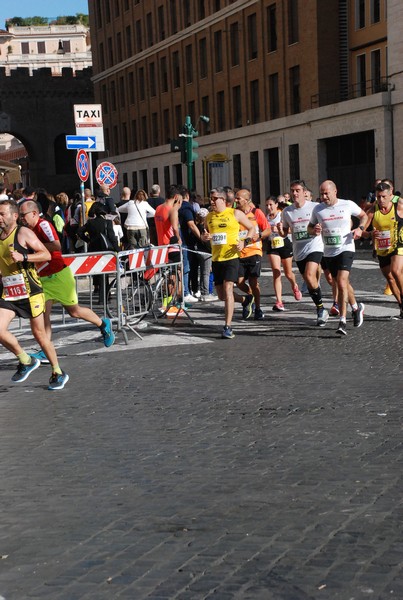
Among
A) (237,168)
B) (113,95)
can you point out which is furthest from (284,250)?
(113,95)

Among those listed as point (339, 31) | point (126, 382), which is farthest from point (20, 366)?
point (339, 31)

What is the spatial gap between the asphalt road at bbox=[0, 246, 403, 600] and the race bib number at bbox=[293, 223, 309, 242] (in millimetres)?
2653

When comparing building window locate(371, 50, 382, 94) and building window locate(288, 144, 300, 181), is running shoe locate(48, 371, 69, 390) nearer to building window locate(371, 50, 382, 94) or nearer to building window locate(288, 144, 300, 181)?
building window locate(371, 50, 382, 94)

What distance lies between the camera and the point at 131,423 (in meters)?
7.73

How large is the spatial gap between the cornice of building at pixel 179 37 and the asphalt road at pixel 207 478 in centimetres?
4153

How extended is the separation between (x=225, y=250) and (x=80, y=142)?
898cm

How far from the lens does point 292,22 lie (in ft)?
152

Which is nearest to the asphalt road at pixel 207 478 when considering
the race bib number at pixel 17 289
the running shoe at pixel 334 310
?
the race bib number at pixel 17 289

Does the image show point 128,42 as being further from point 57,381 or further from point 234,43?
point 57,381

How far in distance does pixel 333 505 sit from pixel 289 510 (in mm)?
232

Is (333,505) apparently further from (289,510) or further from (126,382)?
(126,382)

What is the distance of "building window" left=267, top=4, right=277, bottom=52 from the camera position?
47688 mm

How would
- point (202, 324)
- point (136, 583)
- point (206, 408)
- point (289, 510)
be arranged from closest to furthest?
point (136, 583), point (289, 510), point (206, 408), point (202, 324)

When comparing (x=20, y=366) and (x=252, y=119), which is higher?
(x=252, y=119)
